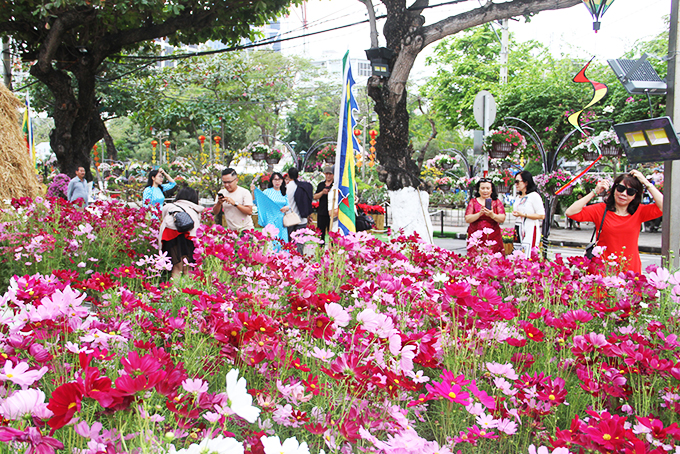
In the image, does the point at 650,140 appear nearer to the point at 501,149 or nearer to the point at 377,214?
the point at 501,149

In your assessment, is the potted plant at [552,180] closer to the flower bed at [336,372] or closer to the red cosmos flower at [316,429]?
the flower bed at [336,372]

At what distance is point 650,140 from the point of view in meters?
4.21

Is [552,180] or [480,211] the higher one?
[552,180]

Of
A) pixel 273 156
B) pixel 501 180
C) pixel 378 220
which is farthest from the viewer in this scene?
pixel 273 156

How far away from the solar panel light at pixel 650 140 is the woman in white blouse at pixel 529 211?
5.26 feet

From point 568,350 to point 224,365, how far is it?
1.33 metres

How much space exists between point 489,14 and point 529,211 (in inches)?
97.8

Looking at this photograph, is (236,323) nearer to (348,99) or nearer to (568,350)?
(568,350)

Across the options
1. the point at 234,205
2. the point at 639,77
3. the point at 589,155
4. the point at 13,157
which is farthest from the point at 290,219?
the point at 589,155

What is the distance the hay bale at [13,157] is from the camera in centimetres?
768

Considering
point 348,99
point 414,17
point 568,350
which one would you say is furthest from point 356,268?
point 414,17

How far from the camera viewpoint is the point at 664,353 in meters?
2.12

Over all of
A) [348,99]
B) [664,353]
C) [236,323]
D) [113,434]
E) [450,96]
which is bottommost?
[664,353]

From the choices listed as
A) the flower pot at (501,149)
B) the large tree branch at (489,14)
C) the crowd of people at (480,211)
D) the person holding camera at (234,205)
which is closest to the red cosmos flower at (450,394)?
the crowd of people at (480,211)
